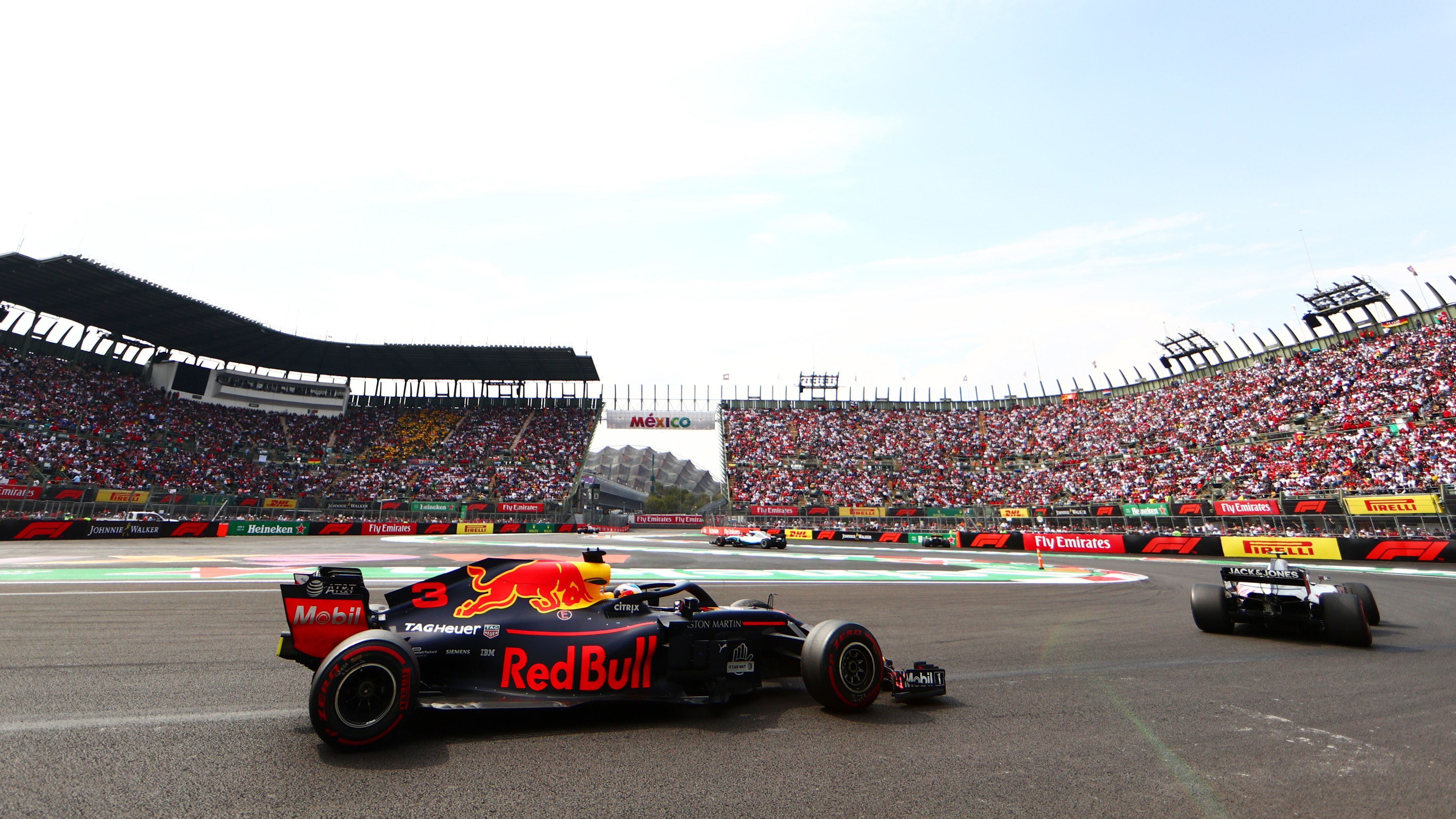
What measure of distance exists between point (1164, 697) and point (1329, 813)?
252cm

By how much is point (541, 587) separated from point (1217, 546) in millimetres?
29886

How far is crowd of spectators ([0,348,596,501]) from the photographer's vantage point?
3891 cm

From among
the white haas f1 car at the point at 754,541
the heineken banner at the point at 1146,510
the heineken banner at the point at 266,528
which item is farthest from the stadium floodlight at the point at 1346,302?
Result: the heineken banner at the point at 266,528

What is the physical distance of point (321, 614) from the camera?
4.81 meters

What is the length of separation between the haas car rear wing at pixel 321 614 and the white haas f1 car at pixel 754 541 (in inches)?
1060

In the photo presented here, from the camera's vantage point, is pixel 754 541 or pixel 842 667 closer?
pixel 842 667

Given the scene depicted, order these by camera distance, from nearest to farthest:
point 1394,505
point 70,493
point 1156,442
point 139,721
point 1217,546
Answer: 1. point 139,721
2. point 1217,546
3. point 1394,505
4. point 70,493
5. point 1156,442

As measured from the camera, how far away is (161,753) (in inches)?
165

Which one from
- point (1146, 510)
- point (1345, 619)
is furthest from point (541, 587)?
point (1146, 510)

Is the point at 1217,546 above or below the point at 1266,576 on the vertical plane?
below

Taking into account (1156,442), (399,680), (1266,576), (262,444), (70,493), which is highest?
(1156,442)

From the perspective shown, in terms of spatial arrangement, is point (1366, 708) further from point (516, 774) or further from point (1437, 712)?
point (516, 774)

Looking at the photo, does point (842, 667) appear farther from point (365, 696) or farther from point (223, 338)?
point (223, 338)

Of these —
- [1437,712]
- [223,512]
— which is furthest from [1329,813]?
[223,512]
